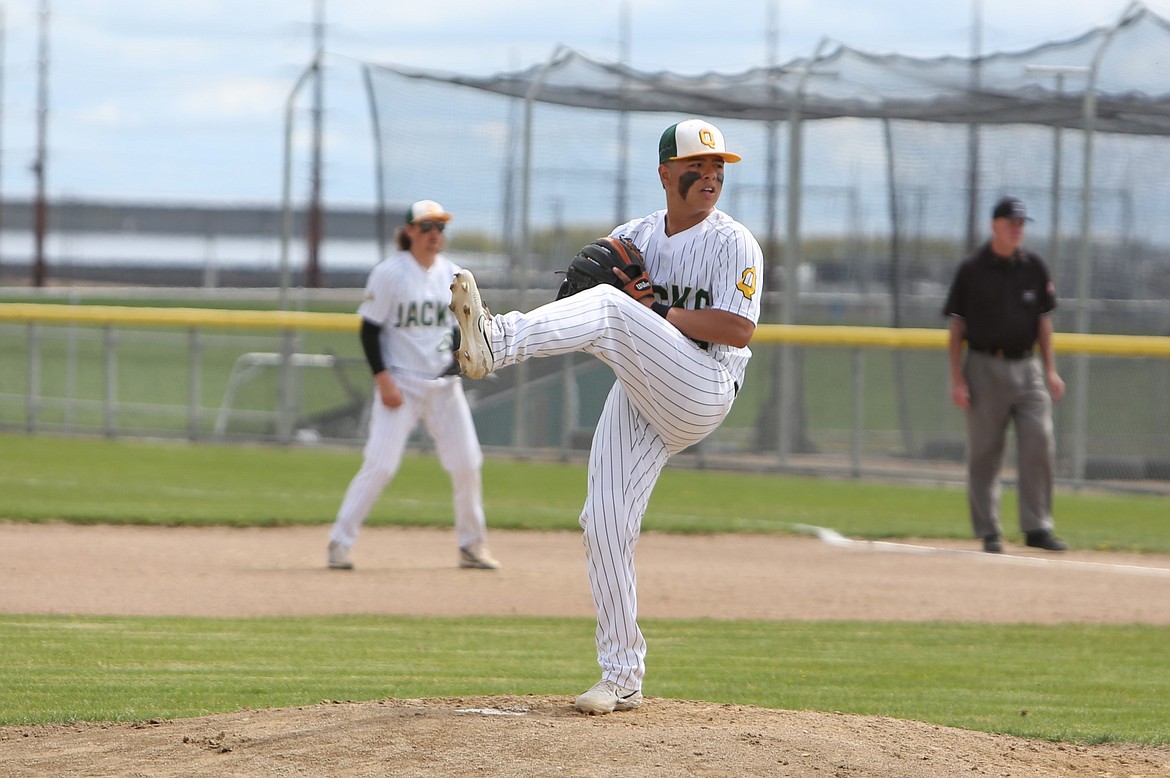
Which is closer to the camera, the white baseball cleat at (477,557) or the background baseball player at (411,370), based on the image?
the background baseball player at (411,370)

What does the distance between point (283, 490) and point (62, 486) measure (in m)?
1.86

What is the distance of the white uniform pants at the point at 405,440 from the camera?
9.12 meters

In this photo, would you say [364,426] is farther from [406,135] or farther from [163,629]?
[163,629]

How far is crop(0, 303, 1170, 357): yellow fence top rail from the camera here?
1334 cm

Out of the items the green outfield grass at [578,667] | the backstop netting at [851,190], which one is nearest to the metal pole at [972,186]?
the backstop netting at [851,190]

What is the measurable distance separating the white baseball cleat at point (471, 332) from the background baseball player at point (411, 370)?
14.7ft

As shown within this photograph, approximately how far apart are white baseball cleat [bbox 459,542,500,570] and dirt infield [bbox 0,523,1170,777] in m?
0.16

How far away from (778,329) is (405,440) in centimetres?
657

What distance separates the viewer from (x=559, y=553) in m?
10.4

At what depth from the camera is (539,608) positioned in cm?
820

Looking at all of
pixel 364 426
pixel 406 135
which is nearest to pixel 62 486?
pixel 364 426

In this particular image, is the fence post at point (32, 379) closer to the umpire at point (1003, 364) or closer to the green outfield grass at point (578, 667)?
the green outfield grass at point (578, 667)

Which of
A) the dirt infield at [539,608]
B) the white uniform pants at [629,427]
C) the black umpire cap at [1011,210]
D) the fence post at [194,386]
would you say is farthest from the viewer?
the fence post at [194,386]

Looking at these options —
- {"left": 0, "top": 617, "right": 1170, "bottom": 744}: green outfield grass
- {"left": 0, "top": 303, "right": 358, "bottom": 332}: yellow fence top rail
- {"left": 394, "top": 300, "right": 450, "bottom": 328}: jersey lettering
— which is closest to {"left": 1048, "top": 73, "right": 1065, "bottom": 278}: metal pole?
{"left": 0, "top": 303, "right": 358, "bottom": 332}: yellow fence top rail
